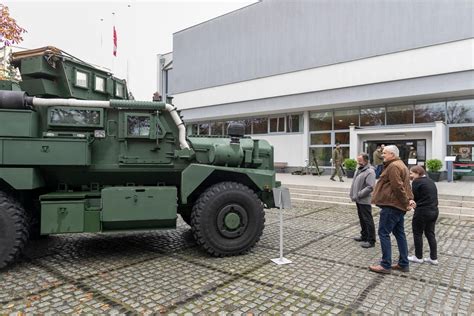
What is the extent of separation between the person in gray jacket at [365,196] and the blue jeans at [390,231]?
3.90 ft

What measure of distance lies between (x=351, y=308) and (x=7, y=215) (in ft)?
14.3

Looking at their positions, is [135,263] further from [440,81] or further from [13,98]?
[440,81]

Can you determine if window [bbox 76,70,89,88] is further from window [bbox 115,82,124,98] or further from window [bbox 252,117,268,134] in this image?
window [bbox 252,117,268,134]

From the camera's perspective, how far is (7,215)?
4.39 m

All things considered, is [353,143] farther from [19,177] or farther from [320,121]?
[19,177]

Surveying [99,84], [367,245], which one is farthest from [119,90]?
[367,245]

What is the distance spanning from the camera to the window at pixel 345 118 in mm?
19047

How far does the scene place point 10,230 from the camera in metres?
4.38

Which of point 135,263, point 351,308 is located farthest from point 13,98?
point 351,308

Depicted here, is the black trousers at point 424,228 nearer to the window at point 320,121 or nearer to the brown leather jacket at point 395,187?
the brown leather jacket at point 395,187

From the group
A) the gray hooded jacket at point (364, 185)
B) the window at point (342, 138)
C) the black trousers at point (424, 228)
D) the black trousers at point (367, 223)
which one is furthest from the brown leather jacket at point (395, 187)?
the window at point (342, 138)

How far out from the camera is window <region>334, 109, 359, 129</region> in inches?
750

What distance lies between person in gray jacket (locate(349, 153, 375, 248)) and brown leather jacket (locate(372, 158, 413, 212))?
1315 millimetres

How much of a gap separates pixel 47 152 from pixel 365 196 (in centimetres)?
521
